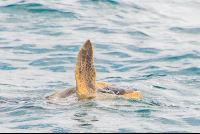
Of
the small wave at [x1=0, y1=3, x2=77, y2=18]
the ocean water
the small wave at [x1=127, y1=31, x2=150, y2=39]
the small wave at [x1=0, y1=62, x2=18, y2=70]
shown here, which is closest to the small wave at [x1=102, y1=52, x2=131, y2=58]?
the ocean water

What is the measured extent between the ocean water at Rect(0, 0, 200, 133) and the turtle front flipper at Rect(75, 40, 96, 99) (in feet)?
0.61

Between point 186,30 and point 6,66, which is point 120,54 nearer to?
point 6,66

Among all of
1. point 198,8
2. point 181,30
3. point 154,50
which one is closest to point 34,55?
point 154,50

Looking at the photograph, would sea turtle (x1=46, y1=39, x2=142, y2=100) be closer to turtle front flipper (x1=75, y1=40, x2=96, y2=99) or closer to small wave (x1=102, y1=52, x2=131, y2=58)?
turtle front flipper (x1=75, y1=40, x2=96, y2=99)

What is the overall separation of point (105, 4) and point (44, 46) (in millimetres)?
5520

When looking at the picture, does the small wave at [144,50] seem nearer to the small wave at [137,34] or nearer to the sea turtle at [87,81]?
the small wave at [137,34]

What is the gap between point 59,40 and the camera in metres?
9.92

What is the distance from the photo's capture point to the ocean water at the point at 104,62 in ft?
13.1

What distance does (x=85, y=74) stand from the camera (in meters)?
4.58

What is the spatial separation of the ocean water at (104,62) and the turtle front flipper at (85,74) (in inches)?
7.4

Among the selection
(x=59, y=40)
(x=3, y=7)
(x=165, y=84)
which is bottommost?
(x=165, y=84)

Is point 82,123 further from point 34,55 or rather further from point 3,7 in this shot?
point 3,7

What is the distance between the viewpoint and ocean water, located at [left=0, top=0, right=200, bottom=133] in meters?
4.00

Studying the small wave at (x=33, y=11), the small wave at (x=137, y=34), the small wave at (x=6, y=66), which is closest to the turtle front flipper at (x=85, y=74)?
the small wave at (x=6, y=66)
